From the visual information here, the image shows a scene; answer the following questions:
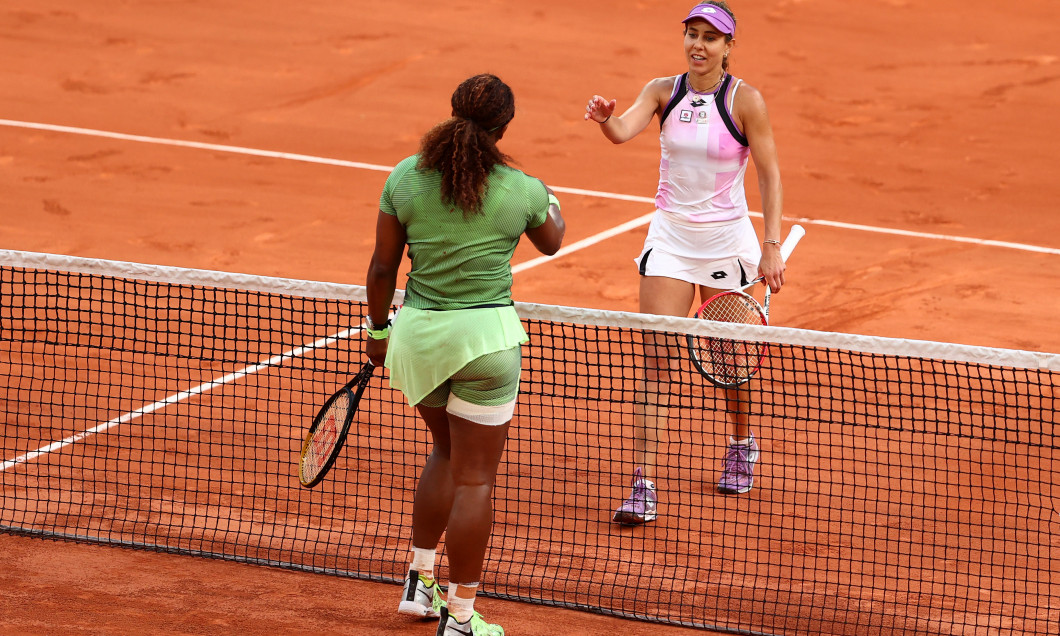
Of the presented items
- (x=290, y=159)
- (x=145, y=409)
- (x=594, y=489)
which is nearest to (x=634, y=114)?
(x=594, y=489)

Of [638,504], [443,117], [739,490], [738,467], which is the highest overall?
[443,117]

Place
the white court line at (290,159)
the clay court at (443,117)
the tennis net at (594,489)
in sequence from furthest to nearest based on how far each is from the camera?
the white court line at (290,159) → the clay court at (443,117) → the tennis net at (594,489)

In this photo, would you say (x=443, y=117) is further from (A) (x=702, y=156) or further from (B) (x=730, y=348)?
(B) (x=730, y=348)

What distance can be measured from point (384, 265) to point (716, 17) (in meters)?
2.26

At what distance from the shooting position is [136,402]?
25.3ft

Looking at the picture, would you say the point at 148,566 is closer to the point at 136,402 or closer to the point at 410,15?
the point at 136,402

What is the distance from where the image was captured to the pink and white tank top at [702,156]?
6398 millimetres

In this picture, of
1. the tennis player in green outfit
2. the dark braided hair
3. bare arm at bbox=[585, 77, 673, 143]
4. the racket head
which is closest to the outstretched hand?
bare arm at bbox=[585, 77, 673, 143]

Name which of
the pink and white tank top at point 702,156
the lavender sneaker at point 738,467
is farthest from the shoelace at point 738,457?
the pink and white tank top at point 702,156

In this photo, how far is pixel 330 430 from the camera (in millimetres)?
5500

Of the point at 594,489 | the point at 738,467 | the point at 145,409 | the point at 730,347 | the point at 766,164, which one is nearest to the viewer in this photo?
the point at 730,347

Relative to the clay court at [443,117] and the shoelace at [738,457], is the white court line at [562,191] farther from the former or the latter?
the shoelace at [738,457]

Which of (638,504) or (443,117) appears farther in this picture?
(443,117)

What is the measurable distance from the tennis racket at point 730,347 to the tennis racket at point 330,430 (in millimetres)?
1612
